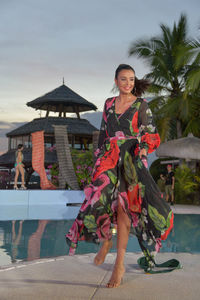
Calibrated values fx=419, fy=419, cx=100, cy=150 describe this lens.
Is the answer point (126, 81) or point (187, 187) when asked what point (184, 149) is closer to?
point (187, 187)

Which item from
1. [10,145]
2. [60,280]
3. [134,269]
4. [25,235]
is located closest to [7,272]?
[60,280]

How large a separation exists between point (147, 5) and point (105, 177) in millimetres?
12842

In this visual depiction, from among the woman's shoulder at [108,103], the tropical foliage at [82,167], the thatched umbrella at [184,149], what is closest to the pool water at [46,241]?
the woman's shoulder at [108,103]

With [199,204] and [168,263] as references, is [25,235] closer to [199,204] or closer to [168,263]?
[168,263]

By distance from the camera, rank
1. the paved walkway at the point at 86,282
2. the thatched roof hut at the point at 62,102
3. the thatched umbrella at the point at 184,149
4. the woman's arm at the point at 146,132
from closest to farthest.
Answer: the paved walkway at the point at 86,282
the woman's arm at the point at 146,132
the thatched umbrella at the point at 184,149
the thatched roof hut at the point at 62,102

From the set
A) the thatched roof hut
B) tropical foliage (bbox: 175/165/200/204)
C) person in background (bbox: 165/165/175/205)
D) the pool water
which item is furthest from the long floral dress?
the thatched roof hut

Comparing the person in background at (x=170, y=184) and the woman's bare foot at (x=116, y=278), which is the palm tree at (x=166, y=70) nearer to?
the person in background at (x=170, y=184)

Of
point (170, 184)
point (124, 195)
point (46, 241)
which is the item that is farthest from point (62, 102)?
point (124, 195)

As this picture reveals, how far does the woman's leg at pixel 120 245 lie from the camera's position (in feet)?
9.96

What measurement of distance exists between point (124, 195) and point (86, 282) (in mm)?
714

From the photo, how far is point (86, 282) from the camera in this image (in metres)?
3.16

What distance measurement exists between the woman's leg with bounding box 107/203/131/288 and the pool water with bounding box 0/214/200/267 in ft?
5.77

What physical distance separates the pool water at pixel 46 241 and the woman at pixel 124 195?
5.54 feet

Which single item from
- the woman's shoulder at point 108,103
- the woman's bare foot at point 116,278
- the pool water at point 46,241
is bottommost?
the pool water at point 46,241
